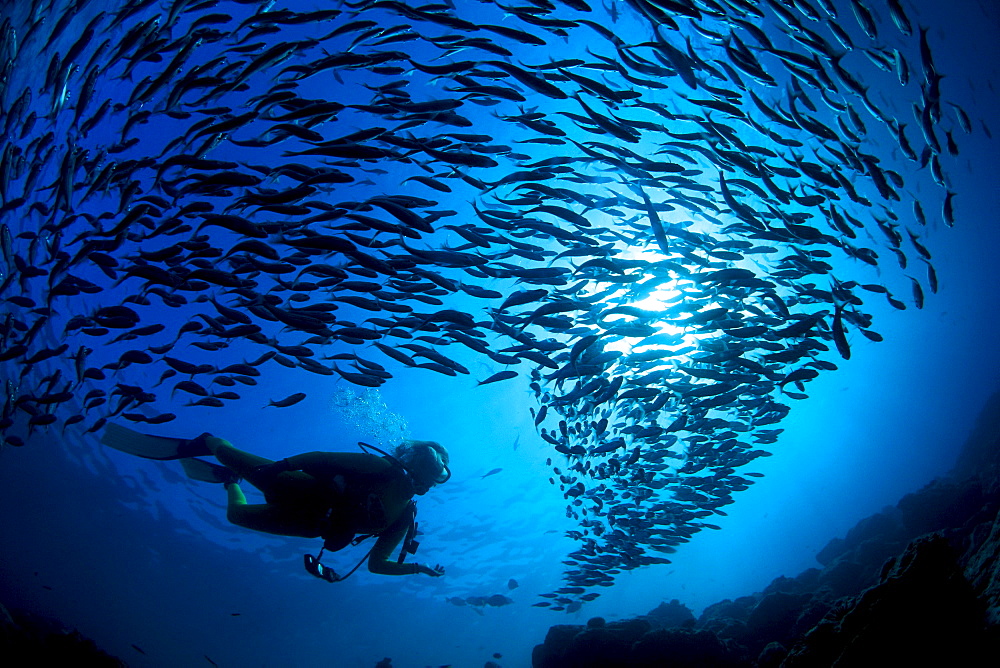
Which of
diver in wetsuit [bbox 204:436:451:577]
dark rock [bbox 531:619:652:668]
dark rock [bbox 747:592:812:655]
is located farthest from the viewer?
dark rock [bbox 747:592:812:655]

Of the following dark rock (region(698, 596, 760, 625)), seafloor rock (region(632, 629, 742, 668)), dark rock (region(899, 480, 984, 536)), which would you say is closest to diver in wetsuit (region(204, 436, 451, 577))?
seafloor rock (region(632, 629, 742, 668))

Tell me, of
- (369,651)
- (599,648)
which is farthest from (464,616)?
(599,648)

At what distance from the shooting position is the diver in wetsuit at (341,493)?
5.50 meters

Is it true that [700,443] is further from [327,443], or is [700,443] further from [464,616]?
[464,616]

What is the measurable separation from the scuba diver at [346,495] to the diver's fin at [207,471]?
2.50 feet

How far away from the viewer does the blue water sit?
1572 cm

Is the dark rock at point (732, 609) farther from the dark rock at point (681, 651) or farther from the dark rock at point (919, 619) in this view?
the dark rock at point (919, 619)

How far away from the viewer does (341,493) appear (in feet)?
17.4

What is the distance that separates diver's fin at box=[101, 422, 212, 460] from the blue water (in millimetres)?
2282

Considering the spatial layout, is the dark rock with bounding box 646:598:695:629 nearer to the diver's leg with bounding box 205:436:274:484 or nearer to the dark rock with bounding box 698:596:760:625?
the dark rock with bounding box 698:596:760:625

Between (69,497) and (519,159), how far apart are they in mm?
32928

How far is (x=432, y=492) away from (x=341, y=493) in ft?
60.1

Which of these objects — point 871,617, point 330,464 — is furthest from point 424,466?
point 871,617

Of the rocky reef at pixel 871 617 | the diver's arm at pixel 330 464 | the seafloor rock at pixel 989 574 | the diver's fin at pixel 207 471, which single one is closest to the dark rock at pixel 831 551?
the rocky reef at pixel 871 617
